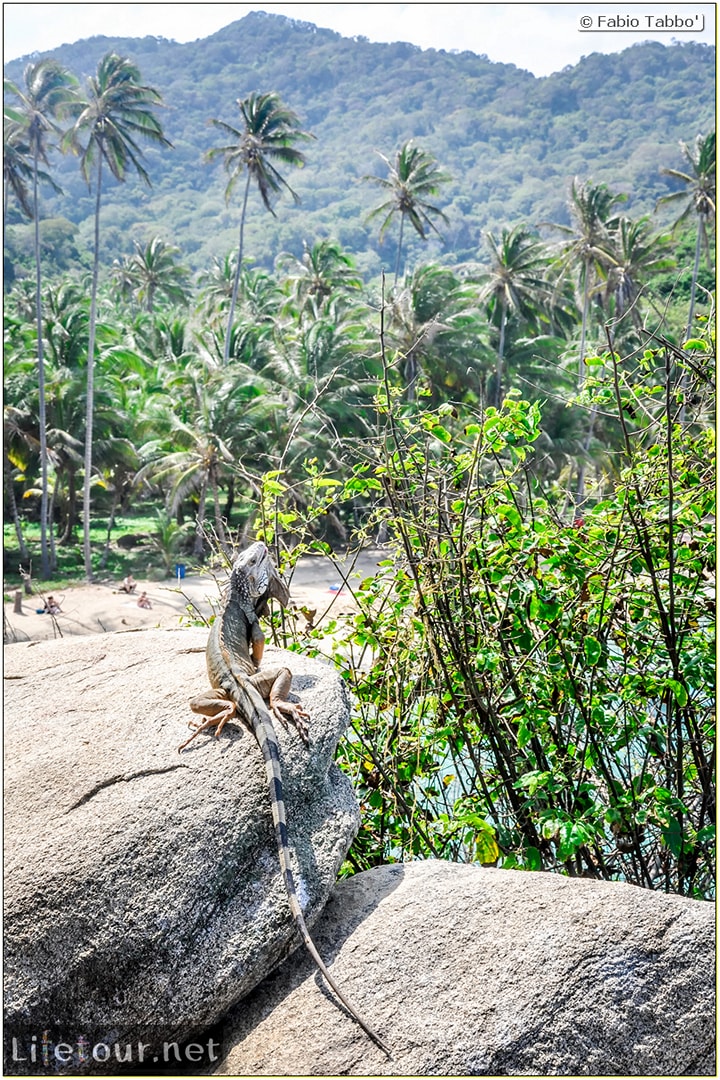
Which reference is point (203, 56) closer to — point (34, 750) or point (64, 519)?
point (64, 519)

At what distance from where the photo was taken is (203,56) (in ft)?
632

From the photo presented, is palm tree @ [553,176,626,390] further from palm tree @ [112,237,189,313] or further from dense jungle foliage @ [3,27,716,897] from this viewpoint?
palm tree @ [112,237,189,313]

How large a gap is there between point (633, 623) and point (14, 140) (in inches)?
1348

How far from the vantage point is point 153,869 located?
384 cm

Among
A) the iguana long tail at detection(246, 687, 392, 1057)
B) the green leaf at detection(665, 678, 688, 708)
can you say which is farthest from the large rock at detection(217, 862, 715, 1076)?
the green leaf at detection(665, 678, 688, 708)

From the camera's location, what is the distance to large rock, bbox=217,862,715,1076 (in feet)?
11.8

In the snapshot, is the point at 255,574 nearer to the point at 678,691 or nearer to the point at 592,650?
the point at 592,650

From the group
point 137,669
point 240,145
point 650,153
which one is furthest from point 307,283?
point 650,153

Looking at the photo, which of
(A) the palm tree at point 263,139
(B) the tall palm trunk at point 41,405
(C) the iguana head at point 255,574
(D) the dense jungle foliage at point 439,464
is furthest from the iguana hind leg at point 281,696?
(A) the palm tree at point 263,139

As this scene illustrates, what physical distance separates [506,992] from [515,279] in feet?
124

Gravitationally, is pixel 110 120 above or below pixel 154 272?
above

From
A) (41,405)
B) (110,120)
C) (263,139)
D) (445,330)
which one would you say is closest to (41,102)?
(110,120)

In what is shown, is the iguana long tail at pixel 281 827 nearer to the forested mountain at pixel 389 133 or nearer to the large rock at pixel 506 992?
the large rock at pixel 506 992

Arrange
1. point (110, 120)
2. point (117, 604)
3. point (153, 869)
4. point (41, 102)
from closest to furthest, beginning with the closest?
point (153, 869)
point (117, 604)
point (110, 120)
point (41, 102)
